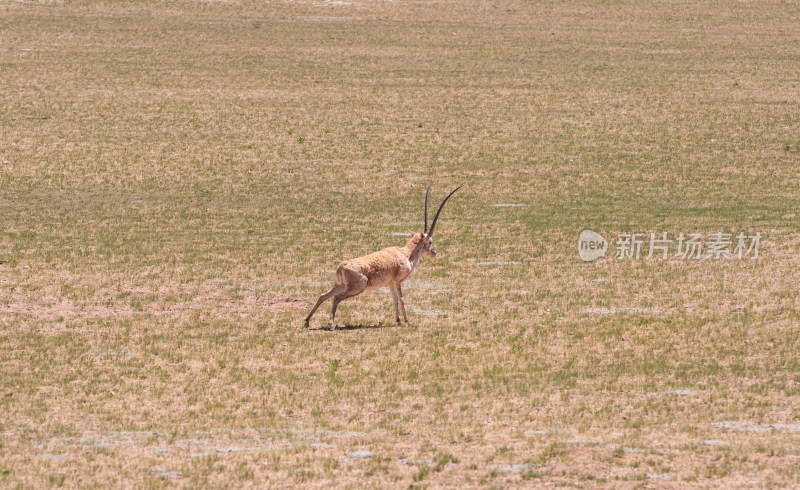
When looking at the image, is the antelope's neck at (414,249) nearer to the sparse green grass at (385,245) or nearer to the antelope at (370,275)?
the antelope at (370,275)

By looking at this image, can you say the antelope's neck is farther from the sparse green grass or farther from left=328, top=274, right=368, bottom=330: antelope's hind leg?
left=328, top=274, right=368, bottom=330: antelope's hind leg

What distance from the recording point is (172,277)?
21453mm

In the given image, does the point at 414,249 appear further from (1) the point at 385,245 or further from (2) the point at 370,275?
(1) the point at 385,245

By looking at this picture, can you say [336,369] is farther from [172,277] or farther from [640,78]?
[640,78]

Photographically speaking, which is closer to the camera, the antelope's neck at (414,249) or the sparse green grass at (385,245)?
the sparse green grass at (385,245)

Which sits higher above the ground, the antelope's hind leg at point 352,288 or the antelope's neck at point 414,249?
the antelope's neck at point 414,249

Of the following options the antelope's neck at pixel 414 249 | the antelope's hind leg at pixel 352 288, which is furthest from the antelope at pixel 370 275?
the antelope's neck at pixel 414 249

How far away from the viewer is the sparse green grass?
12.3 meters

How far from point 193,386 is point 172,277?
709 cm

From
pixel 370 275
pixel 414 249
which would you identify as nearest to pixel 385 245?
pixel 414 249

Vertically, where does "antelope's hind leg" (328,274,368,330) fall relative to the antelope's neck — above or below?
below

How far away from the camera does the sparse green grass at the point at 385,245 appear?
1227cm

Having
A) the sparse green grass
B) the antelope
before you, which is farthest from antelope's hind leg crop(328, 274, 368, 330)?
the sparse green grass

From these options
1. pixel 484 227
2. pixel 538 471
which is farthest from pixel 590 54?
pixel 538 471
